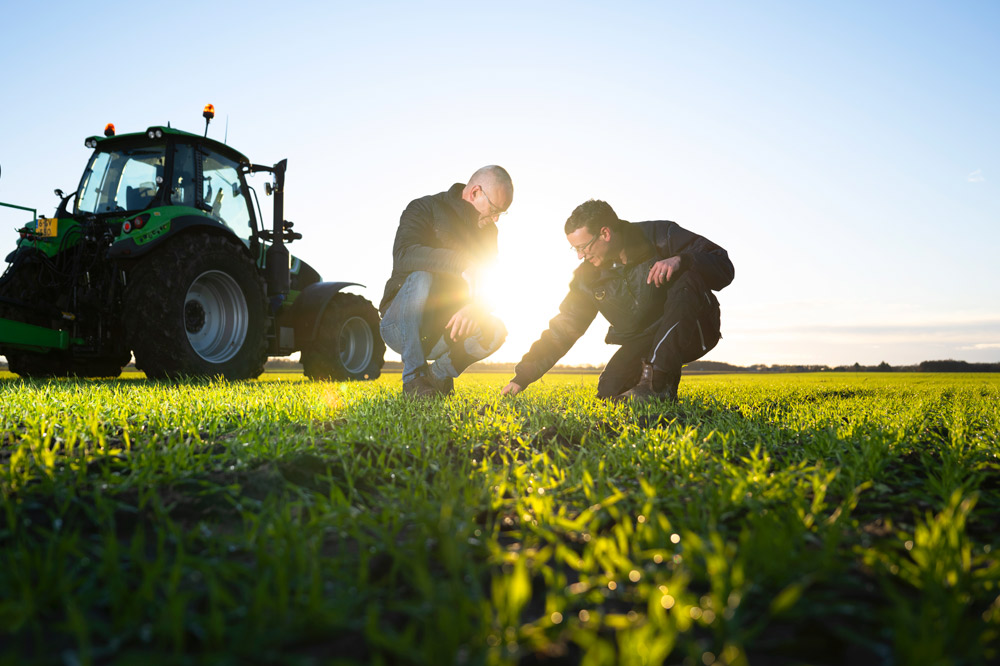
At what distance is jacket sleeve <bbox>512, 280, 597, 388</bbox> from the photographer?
14.2ft

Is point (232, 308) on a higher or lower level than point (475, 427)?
higher

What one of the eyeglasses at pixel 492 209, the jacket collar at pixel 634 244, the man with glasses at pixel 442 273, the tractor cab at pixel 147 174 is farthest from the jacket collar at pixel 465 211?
the tractor cab at pixel 147 174

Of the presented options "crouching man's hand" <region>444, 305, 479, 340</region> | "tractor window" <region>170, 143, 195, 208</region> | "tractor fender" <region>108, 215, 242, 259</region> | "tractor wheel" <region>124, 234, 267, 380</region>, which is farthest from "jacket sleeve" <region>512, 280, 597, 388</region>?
"tractor window" <region>170, 143, 195, 208</region>

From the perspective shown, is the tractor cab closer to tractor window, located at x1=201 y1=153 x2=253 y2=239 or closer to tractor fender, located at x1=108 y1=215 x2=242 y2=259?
tractor window, located at x1=201 y1=153 x2=253 y2=239

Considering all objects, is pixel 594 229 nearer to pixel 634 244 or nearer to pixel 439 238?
pixel 634 244

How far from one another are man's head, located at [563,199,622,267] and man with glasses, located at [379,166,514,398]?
523 millimetres

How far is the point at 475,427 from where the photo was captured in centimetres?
262

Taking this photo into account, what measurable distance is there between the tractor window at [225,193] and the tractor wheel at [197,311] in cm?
72

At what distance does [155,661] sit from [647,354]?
4.13 metres

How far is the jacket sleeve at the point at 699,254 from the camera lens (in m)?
4.04

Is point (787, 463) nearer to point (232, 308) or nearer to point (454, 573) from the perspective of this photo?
point (454, 573)

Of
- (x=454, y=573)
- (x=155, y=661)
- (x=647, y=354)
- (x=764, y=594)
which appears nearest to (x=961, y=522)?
(x=764, y=594)

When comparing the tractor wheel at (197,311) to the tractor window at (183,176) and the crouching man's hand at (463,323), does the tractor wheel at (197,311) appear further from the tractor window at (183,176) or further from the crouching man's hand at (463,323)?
the crouching man's hand at (463,323)

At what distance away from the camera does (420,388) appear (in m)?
4.05
